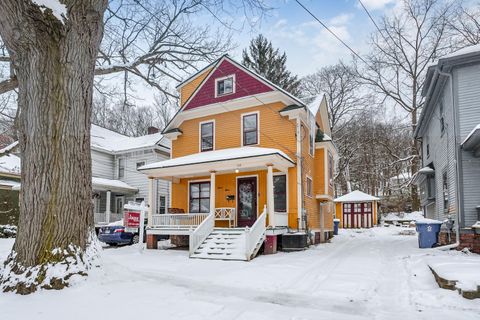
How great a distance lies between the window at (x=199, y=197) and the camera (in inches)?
594

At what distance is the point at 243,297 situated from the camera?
5.27m

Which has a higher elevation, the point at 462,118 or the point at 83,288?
the point at 462,118

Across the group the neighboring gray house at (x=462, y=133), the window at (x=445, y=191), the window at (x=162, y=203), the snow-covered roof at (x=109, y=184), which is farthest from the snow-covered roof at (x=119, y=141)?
the neighboring gray house at (x=462, y=133)

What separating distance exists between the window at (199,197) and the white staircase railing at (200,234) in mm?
2742

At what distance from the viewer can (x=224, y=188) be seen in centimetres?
1470

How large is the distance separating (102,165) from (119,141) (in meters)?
3.11

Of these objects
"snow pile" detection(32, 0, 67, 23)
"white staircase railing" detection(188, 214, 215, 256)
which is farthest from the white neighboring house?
"snow pile" detection(32, 0, 67, 23)

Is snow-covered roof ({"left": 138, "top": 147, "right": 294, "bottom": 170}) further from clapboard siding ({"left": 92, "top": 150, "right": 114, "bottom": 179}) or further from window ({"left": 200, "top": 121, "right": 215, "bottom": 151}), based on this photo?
clapboard siding ({"left": 92, "top": 150, "right": 114, "bottom": 179})

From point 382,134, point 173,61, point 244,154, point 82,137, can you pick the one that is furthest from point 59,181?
point 382,134

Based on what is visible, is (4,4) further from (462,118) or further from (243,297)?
(462,118)

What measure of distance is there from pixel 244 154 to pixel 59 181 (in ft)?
25.6

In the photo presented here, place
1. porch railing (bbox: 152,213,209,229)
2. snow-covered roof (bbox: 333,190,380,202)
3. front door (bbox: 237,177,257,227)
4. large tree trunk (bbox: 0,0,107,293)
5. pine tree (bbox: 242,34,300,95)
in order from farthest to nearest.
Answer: pine tree (bbox: 242,34,300,95), snow-covered roof (bbox: 333,190,380,202), front door (bbox: 237,177,257,227), porch railing (bbox: 152,213,209,229), large tree trunk (bbox: 0,0,107,293)

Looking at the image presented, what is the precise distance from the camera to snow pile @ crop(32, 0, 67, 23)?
4.79 metres

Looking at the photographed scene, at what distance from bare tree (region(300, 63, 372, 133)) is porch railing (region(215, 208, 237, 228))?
19453 mm
